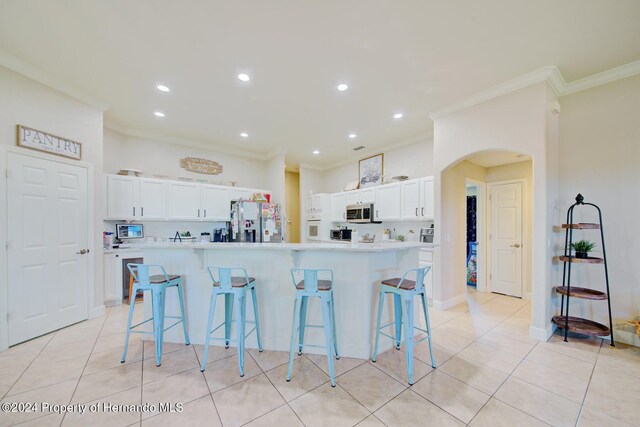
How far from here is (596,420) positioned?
171 cm

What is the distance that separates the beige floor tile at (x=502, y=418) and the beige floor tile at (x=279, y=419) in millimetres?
1198

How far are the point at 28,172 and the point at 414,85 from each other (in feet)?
15.4

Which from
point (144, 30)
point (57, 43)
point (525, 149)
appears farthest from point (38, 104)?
point (525, 149)

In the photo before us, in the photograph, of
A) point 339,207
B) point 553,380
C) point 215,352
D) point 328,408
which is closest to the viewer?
point 328,408

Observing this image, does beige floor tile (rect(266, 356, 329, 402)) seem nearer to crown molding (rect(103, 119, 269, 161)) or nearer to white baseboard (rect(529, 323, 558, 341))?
white baseboard (rect(529, 323, 558, 341))

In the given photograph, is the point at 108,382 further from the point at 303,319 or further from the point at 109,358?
the point at 303,319

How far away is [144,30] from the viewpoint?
2.26 meters

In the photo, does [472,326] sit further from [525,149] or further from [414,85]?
[414,85]

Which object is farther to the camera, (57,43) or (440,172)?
(440,172)

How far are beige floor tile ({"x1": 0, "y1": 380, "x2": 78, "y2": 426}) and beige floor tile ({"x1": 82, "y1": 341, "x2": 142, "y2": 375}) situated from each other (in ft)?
0.64

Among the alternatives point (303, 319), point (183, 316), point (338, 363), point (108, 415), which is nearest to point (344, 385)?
point (338, 363)

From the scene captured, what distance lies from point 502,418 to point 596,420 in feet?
2.06

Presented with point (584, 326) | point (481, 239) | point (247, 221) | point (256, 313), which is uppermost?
point (247, 221)

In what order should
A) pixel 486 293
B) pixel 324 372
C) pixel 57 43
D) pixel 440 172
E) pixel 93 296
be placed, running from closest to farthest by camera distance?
pixel 324 372 < pixel 57 43 < pixel 93 296 < pixel 440 172 < pixel 486 293
